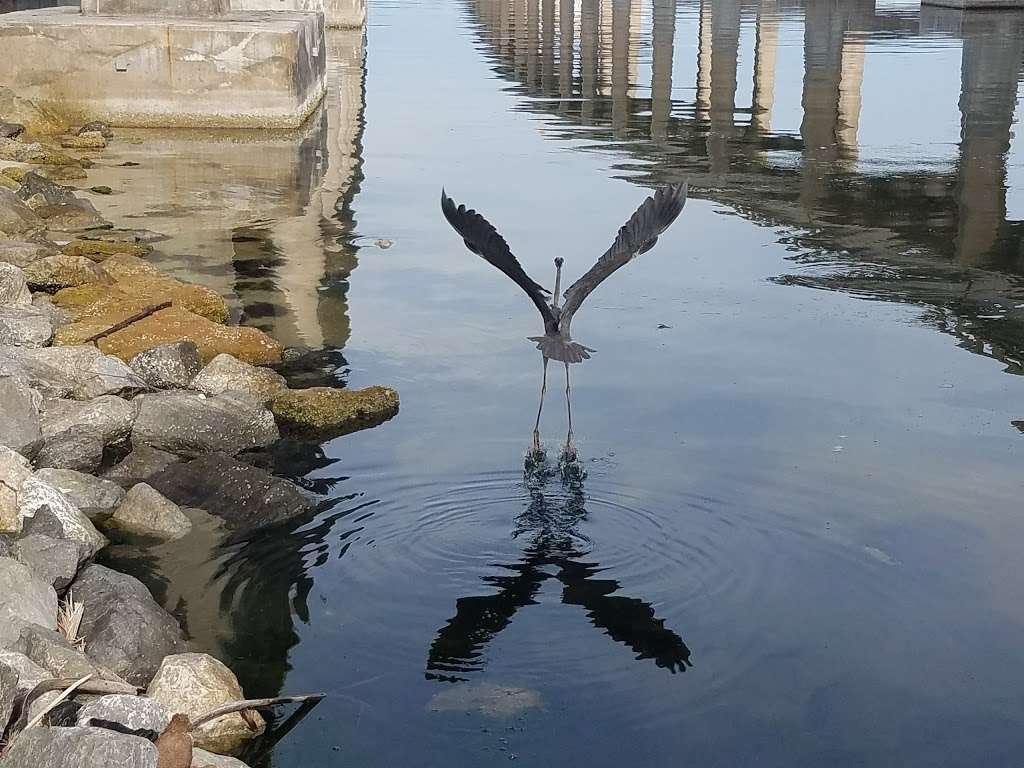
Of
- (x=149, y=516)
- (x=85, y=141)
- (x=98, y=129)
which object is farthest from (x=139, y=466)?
(x=98, y=129)

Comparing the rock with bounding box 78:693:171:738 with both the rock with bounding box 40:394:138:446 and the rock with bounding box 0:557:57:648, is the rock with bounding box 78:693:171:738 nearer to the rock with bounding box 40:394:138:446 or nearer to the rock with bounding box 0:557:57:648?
the rock with bounding box 0:557:57:648

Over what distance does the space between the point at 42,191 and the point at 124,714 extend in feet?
34.0

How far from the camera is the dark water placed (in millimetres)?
5801

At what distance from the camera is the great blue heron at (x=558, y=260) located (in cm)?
694

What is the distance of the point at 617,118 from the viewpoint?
23.7 meters

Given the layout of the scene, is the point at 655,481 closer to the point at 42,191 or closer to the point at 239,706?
the point at 239,706

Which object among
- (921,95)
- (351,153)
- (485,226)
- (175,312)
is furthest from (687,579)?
(921,95)

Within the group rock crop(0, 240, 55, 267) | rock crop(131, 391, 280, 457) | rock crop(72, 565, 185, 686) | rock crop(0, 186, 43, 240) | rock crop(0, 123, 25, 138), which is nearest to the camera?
rock crop(72, 565, 185, 686)

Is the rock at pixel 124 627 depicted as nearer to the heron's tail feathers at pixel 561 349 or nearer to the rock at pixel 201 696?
the rock at pixel 201 696

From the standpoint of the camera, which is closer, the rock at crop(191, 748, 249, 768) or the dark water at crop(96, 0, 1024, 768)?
the rock at crop(191, 748, 249, 768)

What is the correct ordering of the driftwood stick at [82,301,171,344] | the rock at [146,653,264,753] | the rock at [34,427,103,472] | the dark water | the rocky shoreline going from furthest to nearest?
1. the driftwood stick at [82,301,171,344]
2. the rock at [34,427,103,472]
3. the dark water
4. the rock at [146,653,264,753]
5. the rocky shoreline

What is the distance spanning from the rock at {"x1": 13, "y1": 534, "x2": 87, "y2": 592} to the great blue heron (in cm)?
225

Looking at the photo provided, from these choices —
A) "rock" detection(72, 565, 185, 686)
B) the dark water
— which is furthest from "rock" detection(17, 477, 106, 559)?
"rock" detection(72, 565, 185, 686)

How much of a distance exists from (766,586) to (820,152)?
13643mm
